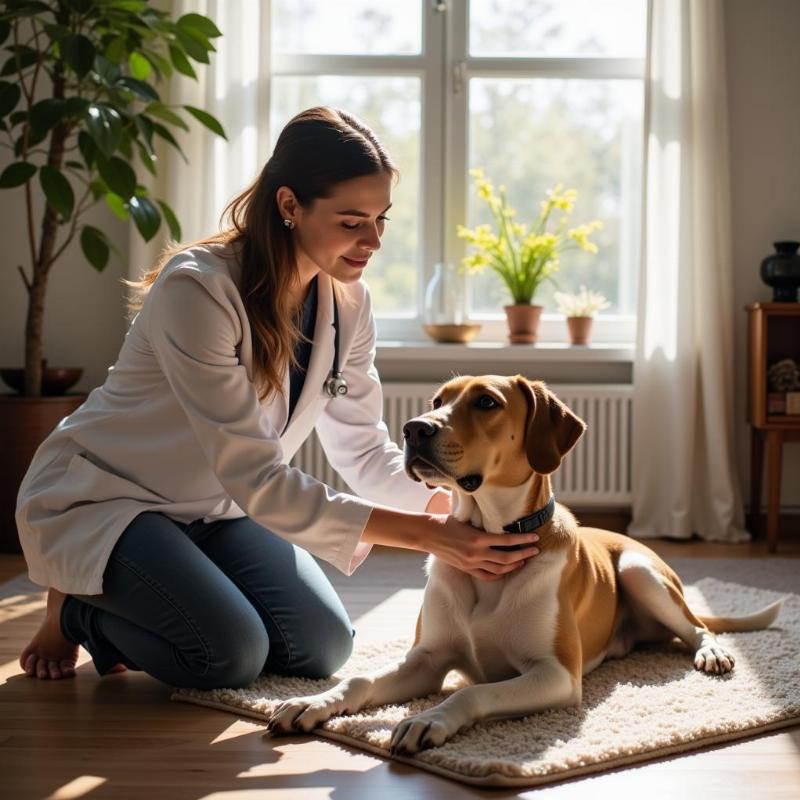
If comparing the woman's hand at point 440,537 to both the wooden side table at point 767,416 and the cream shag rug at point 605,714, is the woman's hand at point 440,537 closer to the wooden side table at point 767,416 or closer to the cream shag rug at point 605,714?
the cream shag rug at point 605,714

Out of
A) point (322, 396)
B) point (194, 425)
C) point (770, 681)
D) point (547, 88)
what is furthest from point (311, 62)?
point (770, 681)

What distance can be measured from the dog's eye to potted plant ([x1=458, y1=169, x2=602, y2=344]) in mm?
2418

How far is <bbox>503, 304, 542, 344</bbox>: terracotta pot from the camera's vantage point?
441 cm

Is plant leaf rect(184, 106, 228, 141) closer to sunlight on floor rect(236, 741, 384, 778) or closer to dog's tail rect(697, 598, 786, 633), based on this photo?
dog's tail rect(697, 598, 786, 633)

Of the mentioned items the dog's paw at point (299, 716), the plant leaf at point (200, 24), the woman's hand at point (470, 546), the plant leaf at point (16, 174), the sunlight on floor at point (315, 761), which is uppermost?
the plant leaf at point (200, 24)

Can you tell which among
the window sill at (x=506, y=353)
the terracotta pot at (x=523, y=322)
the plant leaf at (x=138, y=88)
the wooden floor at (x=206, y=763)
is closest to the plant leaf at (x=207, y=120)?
the plant leaf at (x=138, y=88)

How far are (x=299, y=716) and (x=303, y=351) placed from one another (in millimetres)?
766

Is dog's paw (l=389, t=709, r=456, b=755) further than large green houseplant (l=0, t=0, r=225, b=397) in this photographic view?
No

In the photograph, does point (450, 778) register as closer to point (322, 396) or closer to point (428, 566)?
point (428, 566)

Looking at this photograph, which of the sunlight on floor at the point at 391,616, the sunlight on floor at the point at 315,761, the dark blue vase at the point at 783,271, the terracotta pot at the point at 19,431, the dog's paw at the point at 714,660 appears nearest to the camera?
the sunlight on floor at the point at 315,761

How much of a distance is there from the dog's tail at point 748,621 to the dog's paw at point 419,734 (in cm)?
103

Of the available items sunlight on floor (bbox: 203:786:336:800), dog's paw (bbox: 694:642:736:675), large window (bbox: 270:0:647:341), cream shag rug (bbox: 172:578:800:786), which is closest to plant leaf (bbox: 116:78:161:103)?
large window (bbox: 270:0:647:341)

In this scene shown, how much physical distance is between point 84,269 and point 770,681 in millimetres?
3143

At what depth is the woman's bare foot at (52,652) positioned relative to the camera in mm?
2346
